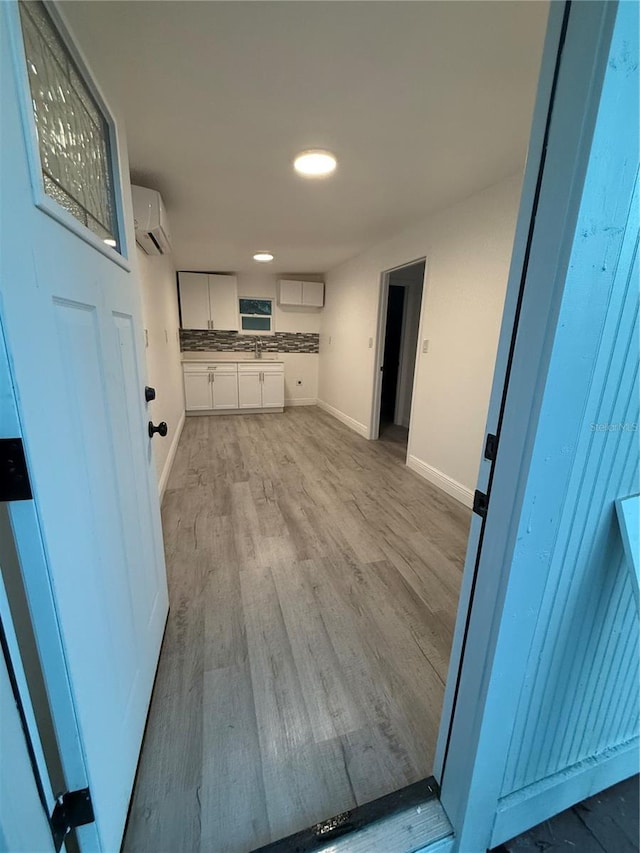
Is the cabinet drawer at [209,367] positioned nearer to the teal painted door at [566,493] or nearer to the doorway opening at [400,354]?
the doorway opening at [400,354]

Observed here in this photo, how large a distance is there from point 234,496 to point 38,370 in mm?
2342

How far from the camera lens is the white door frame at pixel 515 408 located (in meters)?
0.51

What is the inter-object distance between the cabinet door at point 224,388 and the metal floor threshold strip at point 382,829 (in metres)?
4.92

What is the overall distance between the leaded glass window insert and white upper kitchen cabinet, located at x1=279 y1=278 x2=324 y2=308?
477cm

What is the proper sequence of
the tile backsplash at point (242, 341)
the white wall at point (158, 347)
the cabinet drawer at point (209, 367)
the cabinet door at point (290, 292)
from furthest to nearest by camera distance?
1. the tile backsplash at point (242, 341)
2. the cabinet door at point (290, 292)
3. the cabinet drawer at point (209, 367)
4. the white wall at point (158, 347)

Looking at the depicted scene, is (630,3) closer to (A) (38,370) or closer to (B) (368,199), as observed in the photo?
(A) (38,370)

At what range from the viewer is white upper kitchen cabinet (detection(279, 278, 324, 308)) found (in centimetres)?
558

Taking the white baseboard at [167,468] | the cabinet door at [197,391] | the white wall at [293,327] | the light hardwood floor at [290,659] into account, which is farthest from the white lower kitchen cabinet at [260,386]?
the light hardwood floor at [290,659]

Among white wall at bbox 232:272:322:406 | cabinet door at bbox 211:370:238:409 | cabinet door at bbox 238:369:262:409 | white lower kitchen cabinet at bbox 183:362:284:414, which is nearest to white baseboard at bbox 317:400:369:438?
white wall at bbox 232:272:322:406

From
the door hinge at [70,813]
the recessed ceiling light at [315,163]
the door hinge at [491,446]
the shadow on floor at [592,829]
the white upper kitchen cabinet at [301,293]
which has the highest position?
the recessed ceiling light at [315,163]

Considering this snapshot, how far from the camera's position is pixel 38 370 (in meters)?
0.55

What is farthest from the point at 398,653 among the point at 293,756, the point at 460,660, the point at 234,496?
the point at 234,496

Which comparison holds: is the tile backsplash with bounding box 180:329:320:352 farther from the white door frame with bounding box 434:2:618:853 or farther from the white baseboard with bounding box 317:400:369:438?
the white door frame with bounding box 434:2:618:853

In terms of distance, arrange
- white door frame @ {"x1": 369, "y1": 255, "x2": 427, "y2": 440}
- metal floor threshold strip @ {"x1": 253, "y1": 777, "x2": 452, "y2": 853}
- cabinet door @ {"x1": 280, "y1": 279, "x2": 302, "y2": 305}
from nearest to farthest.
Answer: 1. metal floor threshold strip @ {"x1": 253, "y1": 777, "x2": 452, "y2": 853}
2. white door frame @ {"x1": 369, "y1": 255, "x2": 427, "y2": 440}
3. cabinet door @ {"x1": 280, "y1": 279, "x2": 302, "y2": 305}
